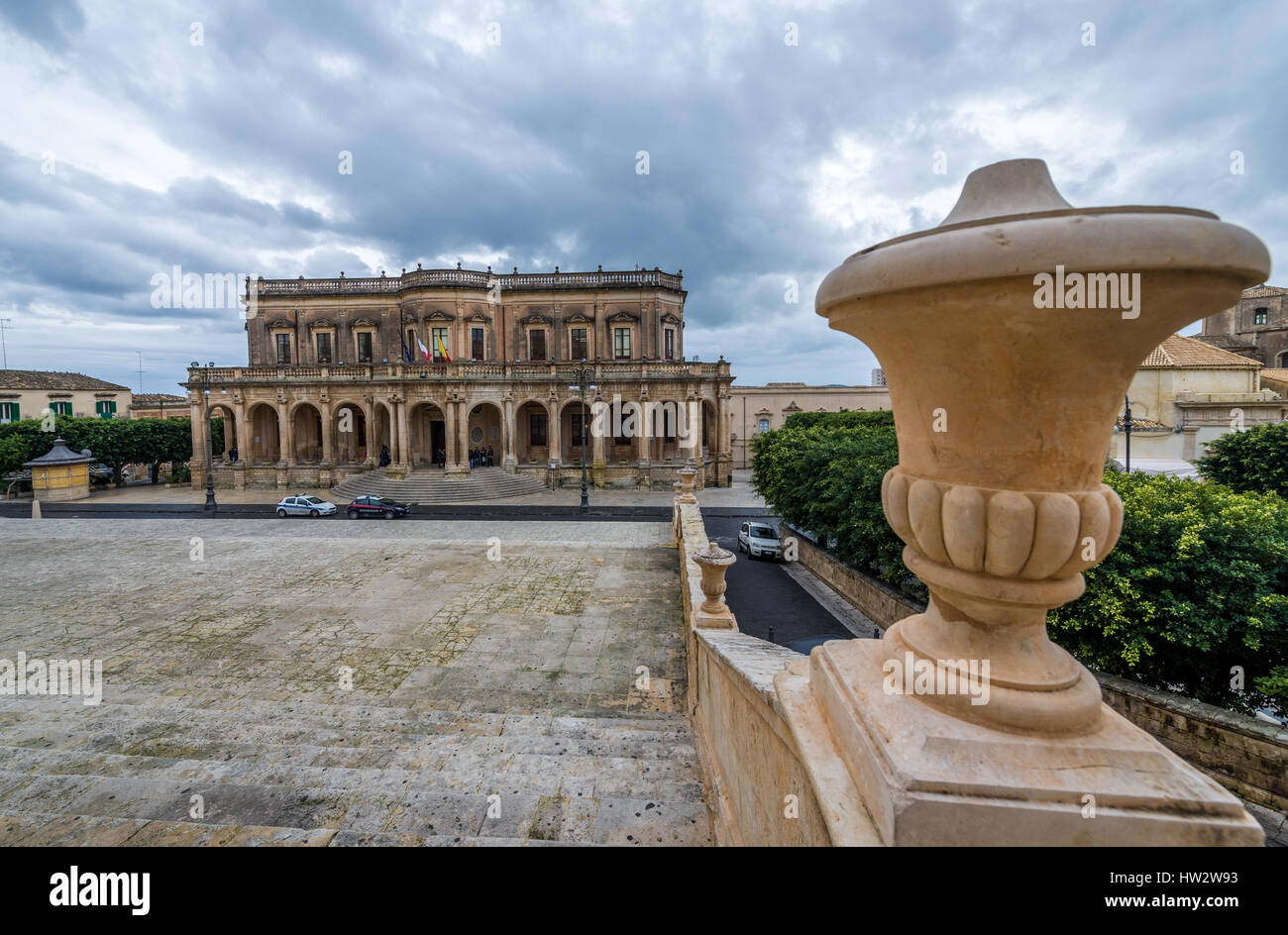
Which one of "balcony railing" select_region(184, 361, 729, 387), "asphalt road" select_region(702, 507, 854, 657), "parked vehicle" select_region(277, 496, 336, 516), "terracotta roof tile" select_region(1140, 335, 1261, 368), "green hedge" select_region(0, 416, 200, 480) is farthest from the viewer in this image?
"balcony railing" select_region(184, 361, 729, 387)

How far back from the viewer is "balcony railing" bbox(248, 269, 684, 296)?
35719 millimetres

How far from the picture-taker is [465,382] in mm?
31156

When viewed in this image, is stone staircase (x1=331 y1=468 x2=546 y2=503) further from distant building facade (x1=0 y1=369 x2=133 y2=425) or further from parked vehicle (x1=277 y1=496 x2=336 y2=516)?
distant building facade (x1=0 y1=369 x2=133 y2=425)

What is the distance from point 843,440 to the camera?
1734 cm

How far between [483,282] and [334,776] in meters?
34.9

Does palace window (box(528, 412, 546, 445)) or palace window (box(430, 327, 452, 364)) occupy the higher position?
palace window (box(430, 327, 452, 364))

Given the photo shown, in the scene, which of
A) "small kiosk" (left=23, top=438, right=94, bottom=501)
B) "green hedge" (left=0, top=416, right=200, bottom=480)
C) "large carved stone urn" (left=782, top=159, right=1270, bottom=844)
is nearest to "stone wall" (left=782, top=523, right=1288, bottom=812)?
"large carved stone urn" (left=782, top=159, right=1270, bottom=844)

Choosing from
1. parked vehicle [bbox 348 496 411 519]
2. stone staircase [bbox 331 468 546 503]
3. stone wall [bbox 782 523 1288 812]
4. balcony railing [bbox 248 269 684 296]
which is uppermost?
balcony railing [bbox 248 269 684 296]

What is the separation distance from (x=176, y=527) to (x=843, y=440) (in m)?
22.7

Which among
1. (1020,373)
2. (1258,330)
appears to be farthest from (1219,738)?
(1258,330)

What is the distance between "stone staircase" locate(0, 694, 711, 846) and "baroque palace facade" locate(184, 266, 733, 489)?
79.9ft

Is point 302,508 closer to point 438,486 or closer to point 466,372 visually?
point 438,486
